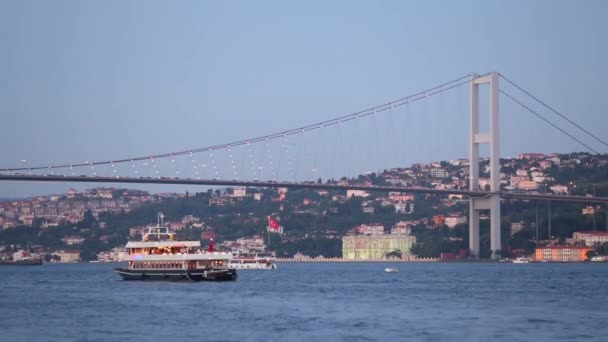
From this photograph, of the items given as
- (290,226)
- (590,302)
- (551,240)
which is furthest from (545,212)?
(590,302)

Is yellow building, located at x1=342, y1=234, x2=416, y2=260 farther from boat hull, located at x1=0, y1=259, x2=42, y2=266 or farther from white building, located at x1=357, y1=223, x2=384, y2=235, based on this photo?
boat hull, located at x1=0, y1=259, x2=42, y2=266

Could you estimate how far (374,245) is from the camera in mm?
100000

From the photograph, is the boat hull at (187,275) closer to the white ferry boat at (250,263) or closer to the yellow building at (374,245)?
the white ferry boat at (250,263)

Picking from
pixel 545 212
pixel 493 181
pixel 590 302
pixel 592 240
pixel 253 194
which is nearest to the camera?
pixel 590 302

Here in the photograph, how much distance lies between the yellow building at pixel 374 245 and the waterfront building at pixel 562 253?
1533 centimetres

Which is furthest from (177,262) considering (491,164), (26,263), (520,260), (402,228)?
(402,228)

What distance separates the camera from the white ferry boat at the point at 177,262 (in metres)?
40.9

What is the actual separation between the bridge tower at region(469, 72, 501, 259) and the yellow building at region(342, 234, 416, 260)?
34.6m

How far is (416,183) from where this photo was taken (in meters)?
112

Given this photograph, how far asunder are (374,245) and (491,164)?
40058mm

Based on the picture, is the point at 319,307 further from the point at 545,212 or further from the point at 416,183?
the point at 416,183

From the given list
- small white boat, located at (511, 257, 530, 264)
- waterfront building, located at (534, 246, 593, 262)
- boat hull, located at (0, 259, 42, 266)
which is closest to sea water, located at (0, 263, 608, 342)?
small white boat, located at (511, 257, 530, 264)

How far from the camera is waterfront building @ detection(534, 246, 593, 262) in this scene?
81.8 meters

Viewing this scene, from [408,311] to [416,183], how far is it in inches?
3274
